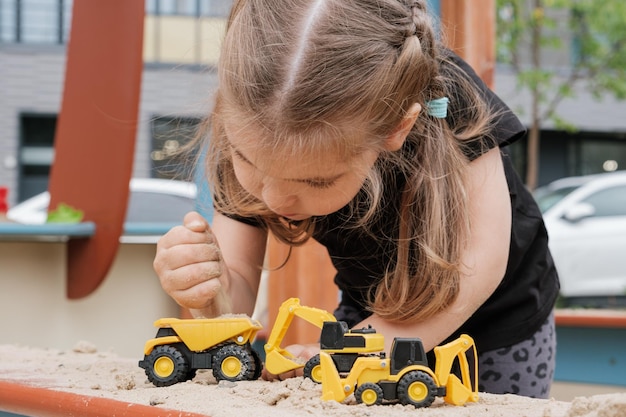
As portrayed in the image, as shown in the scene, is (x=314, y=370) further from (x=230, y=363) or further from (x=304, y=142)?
(x=304, y=142)

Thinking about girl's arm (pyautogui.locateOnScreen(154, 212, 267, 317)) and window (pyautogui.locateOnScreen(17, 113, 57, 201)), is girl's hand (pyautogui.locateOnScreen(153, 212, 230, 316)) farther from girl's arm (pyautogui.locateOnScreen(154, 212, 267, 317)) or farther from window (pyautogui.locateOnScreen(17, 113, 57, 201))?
window (pyautogui.locateOnScreen(17, 113, 57, 201))

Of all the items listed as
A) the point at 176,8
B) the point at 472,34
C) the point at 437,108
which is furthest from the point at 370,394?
the point at 176,8

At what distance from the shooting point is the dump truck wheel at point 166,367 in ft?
3.73

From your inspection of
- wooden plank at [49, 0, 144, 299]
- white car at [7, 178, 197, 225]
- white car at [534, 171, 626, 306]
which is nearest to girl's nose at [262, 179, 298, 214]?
wooden plank at [49, 0, 144, 299]

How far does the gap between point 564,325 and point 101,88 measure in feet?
5.47

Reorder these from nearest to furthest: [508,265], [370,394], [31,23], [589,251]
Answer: [370,394], [508,265], [589,251], [31,23]

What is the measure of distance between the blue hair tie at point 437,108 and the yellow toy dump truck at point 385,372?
0.33 m

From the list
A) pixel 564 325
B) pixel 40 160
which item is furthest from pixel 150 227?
pixel 40 160

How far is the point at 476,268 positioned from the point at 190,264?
0.37 meters

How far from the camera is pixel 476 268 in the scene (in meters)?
1.15

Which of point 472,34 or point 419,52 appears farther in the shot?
point 472,34

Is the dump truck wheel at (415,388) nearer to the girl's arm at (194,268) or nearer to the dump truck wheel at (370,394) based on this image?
the dump truck wheel at (370,394)

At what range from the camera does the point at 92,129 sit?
297cm

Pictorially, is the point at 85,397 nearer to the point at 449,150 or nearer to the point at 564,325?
the point at 449,150
